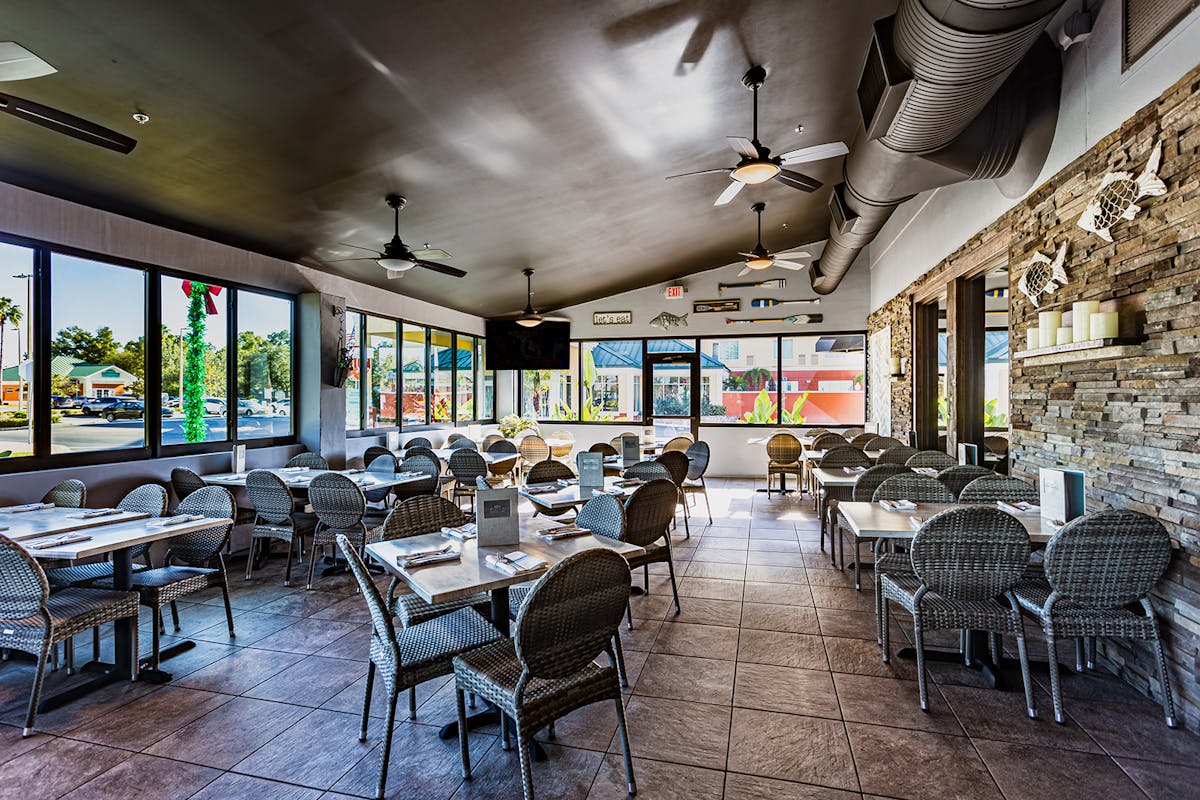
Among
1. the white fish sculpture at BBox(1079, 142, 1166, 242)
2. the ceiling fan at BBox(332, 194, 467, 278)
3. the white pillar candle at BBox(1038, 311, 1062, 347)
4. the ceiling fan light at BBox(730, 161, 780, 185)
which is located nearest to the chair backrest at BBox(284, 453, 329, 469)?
the ceiling fan at BBox(332, 194, 467, 278)

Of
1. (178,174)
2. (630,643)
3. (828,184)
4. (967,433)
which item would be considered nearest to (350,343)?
(178,174)

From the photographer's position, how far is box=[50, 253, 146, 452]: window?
462cm

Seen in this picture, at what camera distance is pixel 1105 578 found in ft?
8.78

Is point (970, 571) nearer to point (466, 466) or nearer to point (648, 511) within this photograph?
point (648, 511)

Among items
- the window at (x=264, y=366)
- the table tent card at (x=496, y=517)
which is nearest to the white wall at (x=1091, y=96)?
the table tent card at (x=496, y=517)

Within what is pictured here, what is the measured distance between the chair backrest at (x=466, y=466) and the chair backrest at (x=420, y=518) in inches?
131

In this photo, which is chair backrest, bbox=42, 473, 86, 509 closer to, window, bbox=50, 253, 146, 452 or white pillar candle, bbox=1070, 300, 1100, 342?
window, bbox=50, 253, 146, 452

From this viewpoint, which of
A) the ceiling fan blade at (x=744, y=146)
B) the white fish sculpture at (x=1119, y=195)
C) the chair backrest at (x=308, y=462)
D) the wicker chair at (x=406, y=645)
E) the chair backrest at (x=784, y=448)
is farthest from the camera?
the chair backrest at (x=784, y=448)

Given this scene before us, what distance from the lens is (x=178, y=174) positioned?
14.3 ft

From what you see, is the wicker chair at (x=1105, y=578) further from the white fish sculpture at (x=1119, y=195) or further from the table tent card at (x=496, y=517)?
the table tent card at (x=496, y=517)

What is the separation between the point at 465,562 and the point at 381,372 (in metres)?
6.35

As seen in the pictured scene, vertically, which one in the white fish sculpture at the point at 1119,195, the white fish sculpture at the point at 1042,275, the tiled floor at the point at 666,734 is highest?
the white fish sculpture at the point at 1119,195

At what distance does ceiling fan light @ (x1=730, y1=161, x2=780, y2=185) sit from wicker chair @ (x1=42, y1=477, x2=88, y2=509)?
202 inches

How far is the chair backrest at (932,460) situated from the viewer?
5305mm
